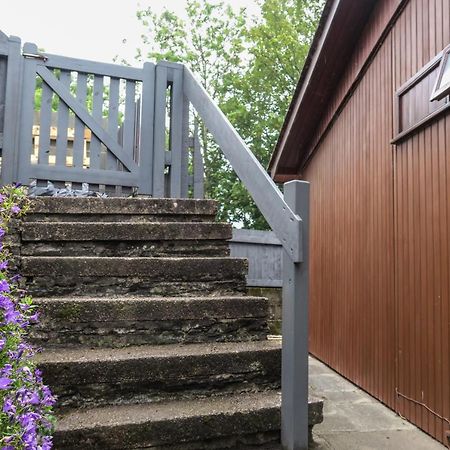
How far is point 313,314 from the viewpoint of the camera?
217 inches

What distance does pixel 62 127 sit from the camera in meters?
4.00

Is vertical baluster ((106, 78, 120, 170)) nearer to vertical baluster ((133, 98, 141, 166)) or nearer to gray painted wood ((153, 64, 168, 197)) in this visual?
vertical baluster ((133, 98, 141, 166))

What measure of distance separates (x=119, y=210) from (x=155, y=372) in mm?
1415

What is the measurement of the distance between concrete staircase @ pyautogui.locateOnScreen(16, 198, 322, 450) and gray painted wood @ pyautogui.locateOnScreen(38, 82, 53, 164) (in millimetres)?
1000

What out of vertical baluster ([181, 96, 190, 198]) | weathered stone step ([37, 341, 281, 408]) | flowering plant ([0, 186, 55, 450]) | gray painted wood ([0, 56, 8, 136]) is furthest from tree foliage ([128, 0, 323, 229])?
flowering plant ([0, 186, 55, 450])

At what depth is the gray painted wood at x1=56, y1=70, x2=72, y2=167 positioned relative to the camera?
13.0 ft

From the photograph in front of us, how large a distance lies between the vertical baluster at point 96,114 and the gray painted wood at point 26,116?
51 cm

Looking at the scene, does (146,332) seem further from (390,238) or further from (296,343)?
(390,238)

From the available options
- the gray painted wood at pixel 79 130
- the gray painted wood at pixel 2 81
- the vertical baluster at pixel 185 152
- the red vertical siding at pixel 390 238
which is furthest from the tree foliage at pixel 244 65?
the gray painted wood at pixel 2 81

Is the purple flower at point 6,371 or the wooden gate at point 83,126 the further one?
the wooden gate at point 83,126

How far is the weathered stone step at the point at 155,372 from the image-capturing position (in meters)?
2.07

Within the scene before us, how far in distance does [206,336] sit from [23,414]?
1398mm

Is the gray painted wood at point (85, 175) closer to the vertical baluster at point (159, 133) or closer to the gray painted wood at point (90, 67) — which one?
the vertical baluster at point (159, 133)

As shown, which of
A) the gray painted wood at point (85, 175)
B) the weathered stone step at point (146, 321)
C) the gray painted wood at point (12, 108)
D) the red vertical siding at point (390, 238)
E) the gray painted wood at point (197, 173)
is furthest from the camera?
the gray painted wood at point (197, 173)
